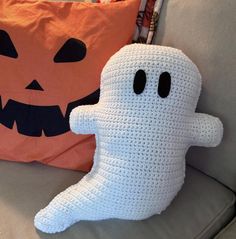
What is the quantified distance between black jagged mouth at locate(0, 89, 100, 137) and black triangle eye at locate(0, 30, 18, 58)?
0.11m

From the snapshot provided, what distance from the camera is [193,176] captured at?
80 cm

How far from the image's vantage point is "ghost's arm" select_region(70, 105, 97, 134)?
0.68 meters

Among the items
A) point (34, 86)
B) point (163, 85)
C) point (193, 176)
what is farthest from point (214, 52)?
point (34, 86)

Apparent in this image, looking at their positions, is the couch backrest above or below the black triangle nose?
above

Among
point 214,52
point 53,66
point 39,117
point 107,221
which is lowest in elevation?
point 107,221

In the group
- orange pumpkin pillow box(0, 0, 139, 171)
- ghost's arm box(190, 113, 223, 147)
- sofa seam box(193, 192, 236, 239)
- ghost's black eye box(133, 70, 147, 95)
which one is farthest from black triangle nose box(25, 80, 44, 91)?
sofa seam box(193, 192, 236, 239)

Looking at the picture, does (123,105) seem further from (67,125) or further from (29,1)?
(29,1)

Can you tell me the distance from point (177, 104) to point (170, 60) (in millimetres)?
85

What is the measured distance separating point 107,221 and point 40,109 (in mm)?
298

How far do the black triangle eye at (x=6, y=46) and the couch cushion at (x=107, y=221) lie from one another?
27 cm

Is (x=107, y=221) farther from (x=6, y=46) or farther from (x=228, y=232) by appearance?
(x=6, y=46)

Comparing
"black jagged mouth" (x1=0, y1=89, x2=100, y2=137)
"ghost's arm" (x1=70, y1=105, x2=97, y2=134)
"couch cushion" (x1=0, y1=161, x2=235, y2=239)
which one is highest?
"ghost's arm" (x1=70, y1=105, x2=97, y2=134)

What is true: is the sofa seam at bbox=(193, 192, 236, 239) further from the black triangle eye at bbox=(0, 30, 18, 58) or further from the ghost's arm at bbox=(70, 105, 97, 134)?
the black triangle eye at bbox=(0, 30, 18, 58)

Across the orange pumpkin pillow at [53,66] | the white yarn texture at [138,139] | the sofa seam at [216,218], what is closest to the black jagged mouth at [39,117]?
the orange pumpkin pillow at [53,66]
